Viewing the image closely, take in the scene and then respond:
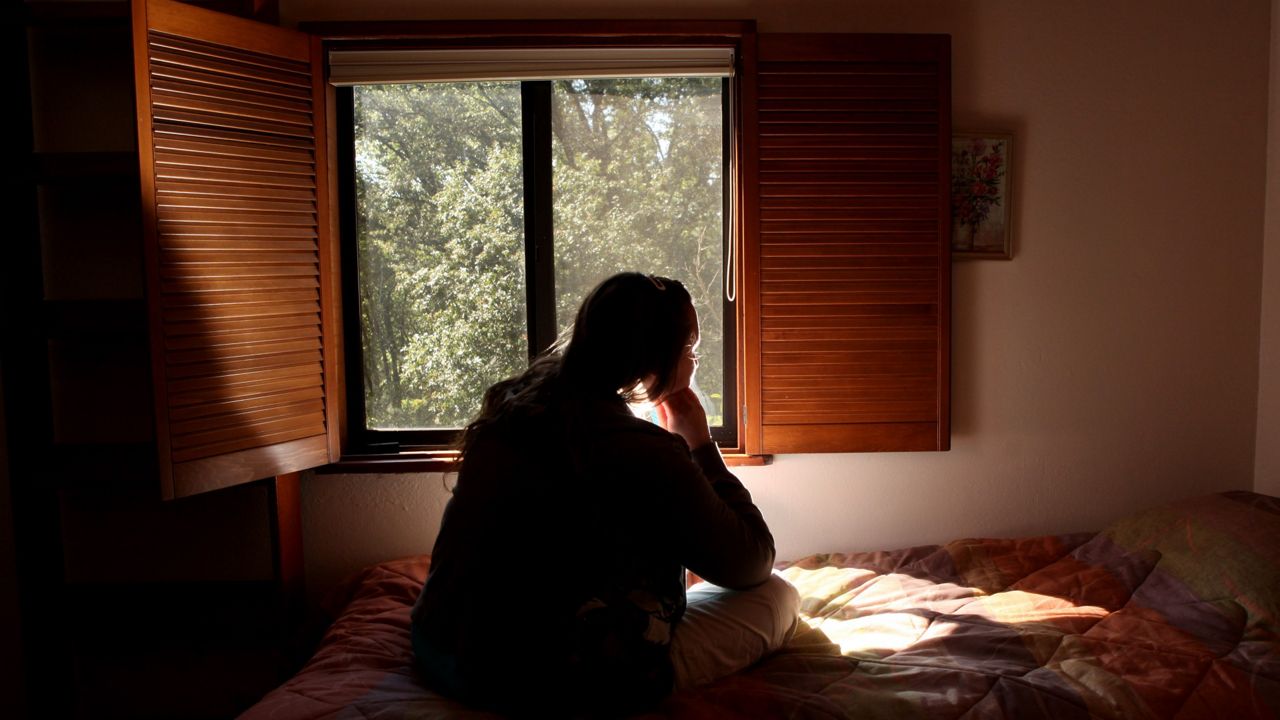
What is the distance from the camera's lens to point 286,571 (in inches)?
80.3

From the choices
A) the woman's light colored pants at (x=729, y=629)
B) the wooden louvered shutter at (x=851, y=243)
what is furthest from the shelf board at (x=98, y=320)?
the wooden louvered shutter at (x=851, y=243)

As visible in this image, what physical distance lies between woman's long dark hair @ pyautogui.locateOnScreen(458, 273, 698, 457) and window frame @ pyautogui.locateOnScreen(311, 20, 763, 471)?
771 millimetres

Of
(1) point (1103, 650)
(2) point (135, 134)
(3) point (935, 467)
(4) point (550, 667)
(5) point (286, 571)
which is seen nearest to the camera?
(4) point (550, 667)

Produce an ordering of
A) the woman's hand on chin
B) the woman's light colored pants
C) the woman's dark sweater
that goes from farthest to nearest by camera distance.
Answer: the woman's hand on chin, the woman's light colored pants, the woman's dark sweater

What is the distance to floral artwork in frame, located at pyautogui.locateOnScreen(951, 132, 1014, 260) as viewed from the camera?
2104 millimetres

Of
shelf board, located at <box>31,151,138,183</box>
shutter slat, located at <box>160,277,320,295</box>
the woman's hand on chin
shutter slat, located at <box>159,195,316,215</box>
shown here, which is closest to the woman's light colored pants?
the woman's hand on chin

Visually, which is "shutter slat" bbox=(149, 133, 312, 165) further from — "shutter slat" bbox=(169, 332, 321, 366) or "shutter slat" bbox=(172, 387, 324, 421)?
"shutter slat" bbox=(172, 387, 324, 421)

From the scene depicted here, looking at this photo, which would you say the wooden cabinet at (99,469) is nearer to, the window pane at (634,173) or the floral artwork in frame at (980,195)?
the window pane at (634,173)

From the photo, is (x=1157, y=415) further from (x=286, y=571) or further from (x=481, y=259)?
(x=286, y=571)

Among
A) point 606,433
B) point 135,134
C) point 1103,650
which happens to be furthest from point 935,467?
point 135,134

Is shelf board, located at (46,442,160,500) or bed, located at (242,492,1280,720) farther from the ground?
shelf board, located at (46,442,160,500)

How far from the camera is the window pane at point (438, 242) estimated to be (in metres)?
2.14

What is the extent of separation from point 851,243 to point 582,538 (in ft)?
3.83

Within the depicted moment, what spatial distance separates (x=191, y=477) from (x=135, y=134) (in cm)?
72
